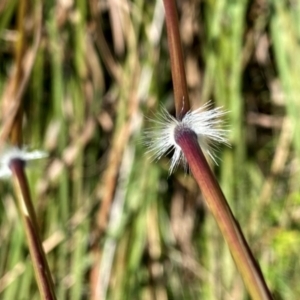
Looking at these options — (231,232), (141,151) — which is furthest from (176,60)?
(141,151)

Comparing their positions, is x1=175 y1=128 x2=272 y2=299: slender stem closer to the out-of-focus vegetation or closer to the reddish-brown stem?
the reddish-brown stem

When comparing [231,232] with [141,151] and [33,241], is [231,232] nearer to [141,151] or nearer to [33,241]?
[33,241]

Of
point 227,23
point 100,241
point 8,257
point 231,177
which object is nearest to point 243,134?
point 231,177

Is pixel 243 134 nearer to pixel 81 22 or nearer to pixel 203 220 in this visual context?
pixel 203 220

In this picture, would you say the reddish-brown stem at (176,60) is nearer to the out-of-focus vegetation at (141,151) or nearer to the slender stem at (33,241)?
the slender stem at (33,241)

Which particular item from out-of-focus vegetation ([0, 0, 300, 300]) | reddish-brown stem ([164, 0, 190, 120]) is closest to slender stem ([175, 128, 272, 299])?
reddish-brown stem ([164, 0, 190, 120])

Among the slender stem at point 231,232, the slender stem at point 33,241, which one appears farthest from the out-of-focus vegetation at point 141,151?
the slender stem at point 231,232
